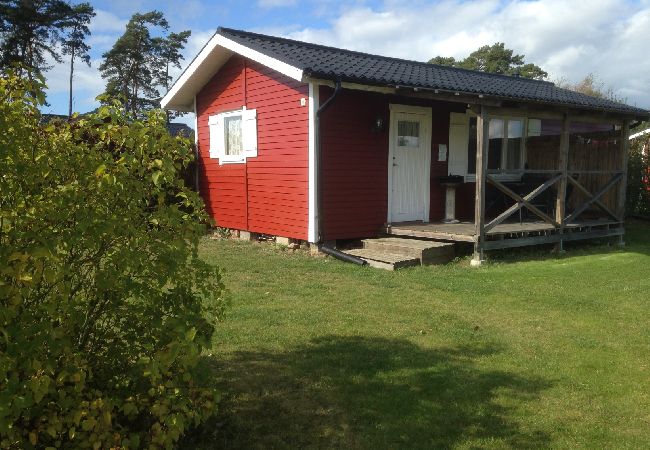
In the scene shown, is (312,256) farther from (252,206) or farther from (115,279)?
(115,279)

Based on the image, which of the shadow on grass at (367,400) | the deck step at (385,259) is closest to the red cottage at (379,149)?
the deck step at (385,259)

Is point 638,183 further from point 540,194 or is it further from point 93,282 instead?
point 93,282

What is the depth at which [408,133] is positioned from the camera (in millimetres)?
10422

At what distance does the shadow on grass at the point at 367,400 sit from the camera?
3.20 m

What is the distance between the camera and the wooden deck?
8883 millimetres

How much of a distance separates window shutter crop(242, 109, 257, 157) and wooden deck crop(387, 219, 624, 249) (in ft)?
10.4

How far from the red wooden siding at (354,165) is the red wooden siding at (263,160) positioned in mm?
387

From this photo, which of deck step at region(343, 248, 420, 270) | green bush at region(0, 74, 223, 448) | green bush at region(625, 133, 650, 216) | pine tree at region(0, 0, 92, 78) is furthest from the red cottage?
pine tree at region(0, 0, 92, 78)

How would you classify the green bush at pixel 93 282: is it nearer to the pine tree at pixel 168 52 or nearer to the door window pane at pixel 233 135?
the door window pane at pixel 233 135

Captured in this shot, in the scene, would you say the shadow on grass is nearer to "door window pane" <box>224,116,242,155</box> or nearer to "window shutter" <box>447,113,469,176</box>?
"window shutter" <box>447,113,469,176</box>

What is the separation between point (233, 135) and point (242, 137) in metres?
0.56

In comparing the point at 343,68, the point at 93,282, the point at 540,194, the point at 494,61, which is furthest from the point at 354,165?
the point at 494,61

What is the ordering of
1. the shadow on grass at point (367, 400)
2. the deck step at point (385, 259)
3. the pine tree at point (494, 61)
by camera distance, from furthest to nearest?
1. the pine tree at point (494, 61)
2. the deck step at point (385, 259)
3. the shadow on grass at point (367, 400)

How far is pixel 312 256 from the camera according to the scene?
9.29 meters
